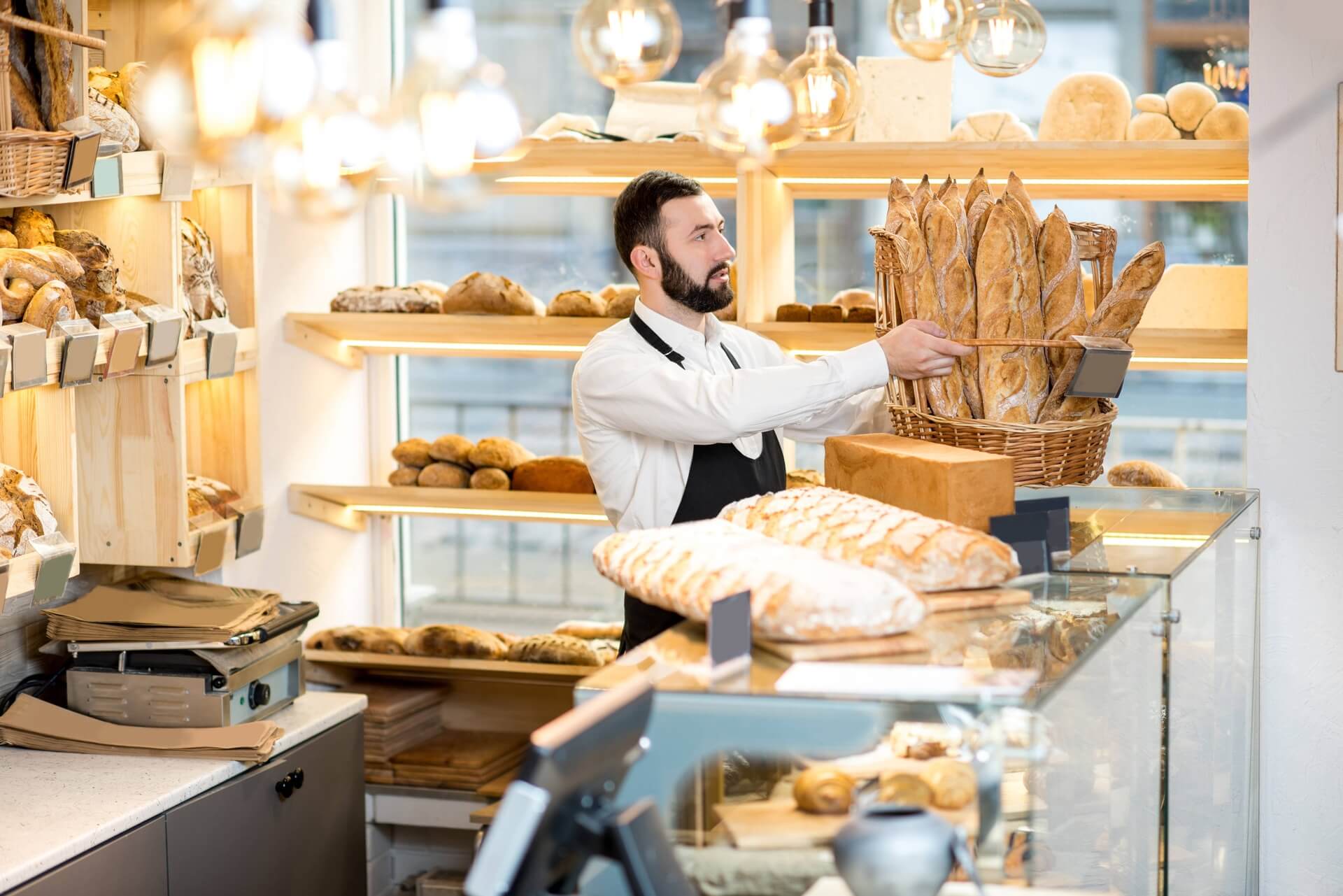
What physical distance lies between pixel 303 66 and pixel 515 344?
2517mm

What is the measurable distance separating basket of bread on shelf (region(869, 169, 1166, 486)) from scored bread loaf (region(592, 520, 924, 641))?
2.34 feet

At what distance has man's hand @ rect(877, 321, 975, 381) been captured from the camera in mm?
2162

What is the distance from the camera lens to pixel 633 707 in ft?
3.63

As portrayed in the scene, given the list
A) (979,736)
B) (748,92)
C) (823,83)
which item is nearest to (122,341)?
(823,83)

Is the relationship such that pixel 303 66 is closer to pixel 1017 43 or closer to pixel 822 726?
pixel 822 726

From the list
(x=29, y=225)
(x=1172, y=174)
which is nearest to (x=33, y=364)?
(x=29, y=225)

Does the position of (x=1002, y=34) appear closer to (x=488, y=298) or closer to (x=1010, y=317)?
(x=1010, y=317)

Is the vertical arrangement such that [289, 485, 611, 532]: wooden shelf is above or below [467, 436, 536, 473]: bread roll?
below

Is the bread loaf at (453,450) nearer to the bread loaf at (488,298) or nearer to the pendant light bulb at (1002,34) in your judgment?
the bread loaf at (488,298)

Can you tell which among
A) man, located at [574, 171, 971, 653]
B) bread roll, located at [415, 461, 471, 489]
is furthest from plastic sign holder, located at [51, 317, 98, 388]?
bread roll, located at [415, 461, 471, 489]

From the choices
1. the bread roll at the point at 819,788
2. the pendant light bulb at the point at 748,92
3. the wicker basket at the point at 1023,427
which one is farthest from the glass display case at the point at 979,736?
the pendant light bulb at the point at 748,92

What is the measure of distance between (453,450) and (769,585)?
2.41 metres

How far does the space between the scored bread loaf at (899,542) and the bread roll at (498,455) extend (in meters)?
2.02

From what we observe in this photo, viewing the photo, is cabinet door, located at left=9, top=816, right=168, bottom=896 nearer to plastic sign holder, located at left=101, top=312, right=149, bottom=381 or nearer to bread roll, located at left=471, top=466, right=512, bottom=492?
plastic sign holder, located at left=101, top=312, right=149, bottom=381
